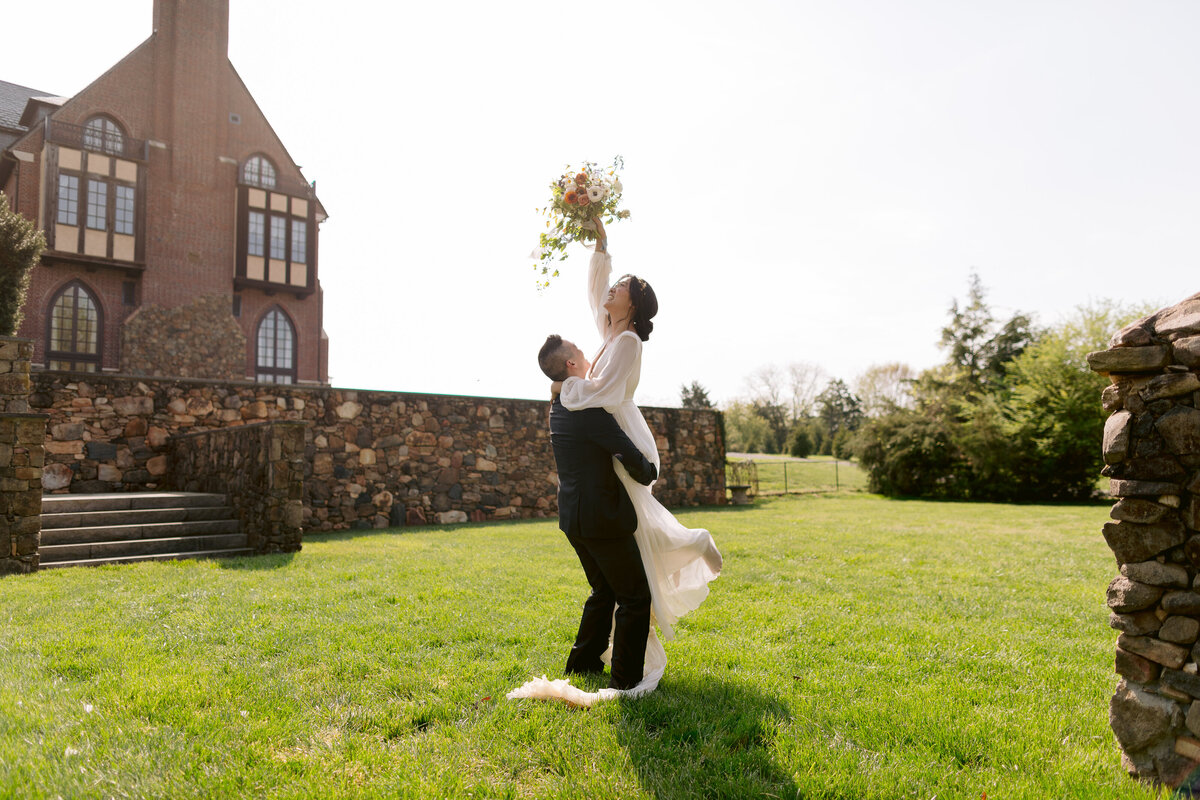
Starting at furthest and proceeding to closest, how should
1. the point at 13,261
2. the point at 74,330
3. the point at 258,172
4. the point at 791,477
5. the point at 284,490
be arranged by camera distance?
the point at 791,477, the point at 258,172, the point at 74,330, the point at 13,261, the point at 284,490

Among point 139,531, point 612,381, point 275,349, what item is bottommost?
point 139,531

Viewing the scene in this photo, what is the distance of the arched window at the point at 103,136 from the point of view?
831 inches

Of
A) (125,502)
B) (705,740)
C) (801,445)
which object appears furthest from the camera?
(801,445)

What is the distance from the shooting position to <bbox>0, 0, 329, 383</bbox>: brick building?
20.3m

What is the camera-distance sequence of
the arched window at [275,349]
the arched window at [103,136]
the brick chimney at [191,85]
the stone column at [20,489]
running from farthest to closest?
the arched window at [275,349], the brick chimney at [191,85], the arched window at [103,136], the stone column at [20,489]

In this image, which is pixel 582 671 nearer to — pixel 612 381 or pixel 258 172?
pixel 612 381

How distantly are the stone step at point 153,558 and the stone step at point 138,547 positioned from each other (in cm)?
4

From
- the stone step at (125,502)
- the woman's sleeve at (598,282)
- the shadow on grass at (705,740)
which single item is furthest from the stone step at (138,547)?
the shadow on grass at (705,740)

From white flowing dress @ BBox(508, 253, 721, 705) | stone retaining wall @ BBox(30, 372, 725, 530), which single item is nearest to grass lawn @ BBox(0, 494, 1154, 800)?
white flowing dress @ BBox(508, 253, 721, 705)

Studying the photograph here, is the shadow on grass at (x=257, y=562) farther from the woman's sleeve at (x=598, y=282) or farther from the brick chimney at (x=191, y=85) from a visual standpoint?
the brick chimney at (x=191, y=85)

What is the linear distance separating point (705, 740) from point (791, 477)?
1164 inches

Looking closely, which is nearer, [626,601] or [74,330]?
[626,601]

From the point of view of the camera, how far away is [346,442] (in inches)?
471

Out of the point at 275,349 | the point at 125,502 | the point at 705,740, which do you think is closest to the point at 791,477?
the point at 275,349
